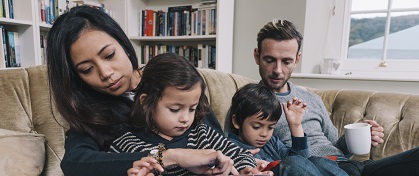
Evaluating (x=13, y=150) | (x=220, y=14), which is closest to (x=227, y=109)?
(x=13, y=150)

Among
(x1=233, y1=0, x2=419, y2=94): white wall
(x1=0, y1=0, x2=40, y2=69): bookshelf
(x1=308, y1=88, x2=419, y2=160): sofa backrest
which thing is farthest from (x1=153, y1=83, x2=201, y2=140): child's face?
(x1=0, y1=0, x2=40, y2=69): bookshelf

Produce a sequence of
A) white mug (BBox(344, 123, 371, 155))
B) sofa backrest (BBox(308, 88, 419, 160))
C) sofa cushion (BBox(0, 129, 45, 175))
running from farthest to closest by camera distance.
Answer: sofa backrest (BBox(308, 88, 419, 160)) → white mug (BBox(344, 123, 371, 155)) → sofa cushion (BBox(0, 129, 45, 175))

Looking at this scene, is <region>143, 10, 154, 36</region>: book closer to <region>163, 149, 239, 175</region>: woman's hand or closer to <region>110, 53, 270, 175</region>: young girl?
<region>110, 53, 270, 175</region>: young girl

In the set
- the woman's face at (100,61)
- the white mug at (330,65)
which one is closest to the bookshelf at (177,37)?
the white mug at (330,65)

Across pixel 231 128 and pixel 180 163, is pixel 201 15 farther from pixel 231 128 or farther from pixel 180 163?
pixel 180 163

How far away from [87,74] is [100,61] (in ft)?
0.21

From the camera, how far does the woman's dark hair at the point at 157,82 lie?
87cm

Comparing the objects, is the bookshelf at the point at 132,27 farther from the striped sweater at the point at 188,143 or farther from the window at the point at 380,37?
the striped sweater at the point at 188,143

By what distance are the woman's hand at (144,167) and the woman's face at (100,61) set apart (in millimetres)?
321

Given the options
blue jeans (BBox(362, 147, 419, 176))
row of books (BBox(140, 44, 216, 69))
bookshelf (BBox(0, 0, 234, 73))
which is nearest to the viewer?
blue jeans (BBox(362, 147, 419, 176))

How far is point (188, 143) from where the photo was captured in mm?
900

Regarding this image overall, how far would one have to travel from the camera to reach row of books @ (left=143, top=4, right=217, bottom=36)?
104 inches

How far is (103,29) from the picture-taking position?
89 centimetres

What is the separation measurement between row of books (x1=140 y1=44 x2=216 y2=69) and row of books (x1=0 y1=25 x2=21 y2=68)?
47.5 inches
